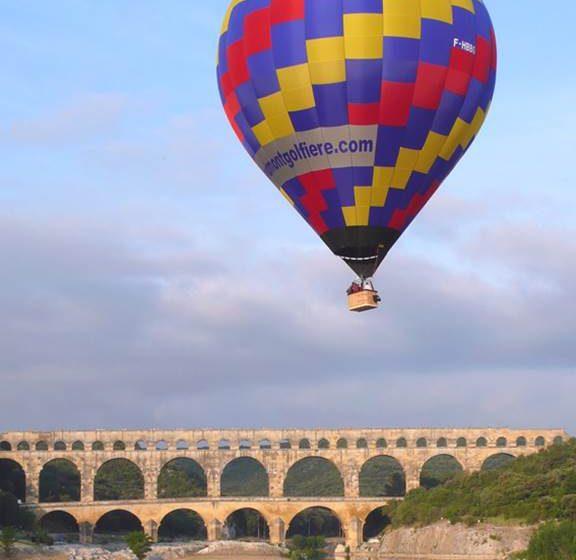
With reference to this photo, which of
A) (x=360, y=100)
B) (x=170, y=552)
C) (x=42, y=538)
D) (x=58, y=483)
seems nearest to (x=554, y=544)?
(x=360, y=100)

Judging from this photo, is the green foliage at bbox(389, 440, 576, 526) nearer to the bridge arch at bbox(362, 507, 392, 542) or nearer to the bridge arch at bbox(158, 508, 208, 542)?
the bridge arch at bbox(362, 507, 392, 542)

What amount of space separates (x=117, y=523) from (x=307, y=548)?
19.2 meters

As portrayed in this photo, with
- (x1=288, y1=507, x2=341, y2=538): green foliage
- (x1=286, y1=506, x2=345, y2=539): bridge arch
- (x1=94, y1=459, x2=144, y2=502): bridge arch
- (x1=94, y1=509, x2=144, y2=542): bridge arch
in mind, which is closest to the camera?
(x1=94, y1=509, x2=144, y2=542): bridge arch

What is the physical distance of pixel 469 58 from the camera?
37.2 m

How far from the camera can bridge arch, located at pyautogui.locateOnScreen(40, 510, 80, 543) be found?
9388 cm

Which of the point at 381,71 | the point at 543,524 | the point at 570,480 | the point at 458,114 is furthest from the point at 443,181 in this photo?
the point at 570,480

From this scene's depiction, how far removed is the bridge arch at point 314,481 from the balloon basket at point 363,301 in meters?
79.7

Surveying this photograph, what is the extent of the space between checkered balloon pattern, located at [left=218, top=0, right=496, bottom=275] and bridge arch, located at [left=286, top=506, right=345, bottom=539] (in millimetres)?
66853

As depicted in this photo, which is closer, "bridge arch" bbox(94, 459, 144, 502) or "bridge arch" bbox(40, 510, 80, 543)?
"bridge arch" bbox(40, 510, 80, 543)

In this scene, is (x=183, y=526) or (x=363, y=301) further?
(x=183, y=526)

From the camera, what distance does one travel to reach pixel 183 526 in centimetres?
10156

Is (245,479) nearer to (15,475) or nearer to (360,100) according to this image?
(15,475)

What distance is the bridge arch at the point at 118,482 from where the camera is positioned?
102688 millimetres

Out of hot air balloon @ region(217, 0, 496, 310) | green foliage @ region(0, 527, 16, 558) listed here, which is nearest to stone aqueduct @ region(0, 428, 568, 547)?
green foliage @ region(0, 527, 16, 558)
